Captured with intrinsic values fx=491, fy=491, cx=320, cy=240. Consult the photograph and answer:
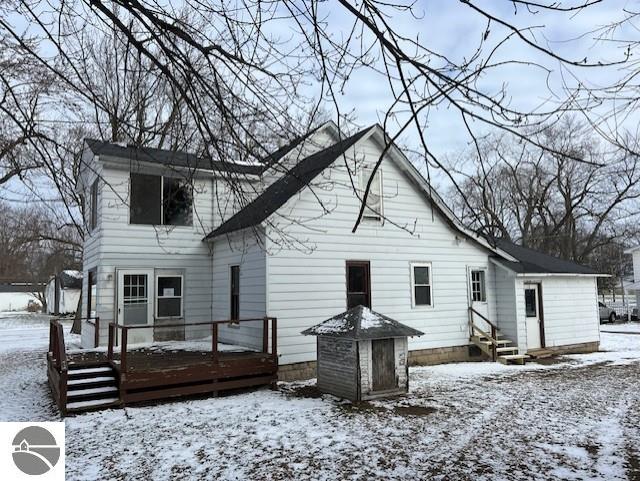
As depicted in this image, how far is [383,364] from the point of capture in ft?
30.8

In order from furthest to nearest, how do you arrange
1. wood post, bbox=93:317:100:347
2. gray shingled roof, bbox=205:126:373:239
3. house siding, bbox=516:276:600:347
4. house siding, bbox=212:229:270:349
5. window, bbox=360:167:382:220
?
house siding, bbox=516:276:600:347
window, bbox=360:167:382:220
wood post, bbox=93:317:100:347
house siding, bbox=212:229:270:349
gray shingled roof, bbox=205:126:373:239

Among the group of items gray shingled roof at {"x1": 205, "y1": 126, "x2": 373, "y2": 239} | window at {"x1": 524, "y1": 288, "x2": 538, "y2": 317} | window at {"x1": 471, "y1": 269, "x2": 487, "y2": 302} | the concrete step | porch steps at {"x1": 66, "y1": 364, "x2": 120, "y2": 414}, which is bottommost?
the concrete step

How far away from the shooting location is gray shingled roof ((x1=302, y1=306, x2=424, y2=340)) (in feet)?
30.0

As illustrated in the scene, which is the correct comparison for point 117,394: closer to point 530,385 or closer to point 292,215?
point 292,215

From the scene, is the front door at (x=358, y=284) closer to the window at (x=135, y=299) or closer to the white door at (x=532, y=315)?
the window at (x=135, y=299)

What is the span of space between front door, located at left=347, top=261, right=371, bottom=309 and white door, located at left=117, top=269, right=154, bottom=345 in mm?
5142

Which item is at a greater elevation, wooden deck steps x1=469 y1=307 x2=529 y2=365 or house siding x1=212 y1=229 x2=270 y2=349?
house siding x1=212 y1=229 x2=270 y2=349

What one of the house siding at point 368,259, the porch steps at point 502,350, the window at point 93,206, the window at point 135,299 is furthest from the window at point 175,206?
the porch steps at point 502,350

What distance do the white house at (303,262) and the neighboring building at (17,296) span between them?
43.8 m

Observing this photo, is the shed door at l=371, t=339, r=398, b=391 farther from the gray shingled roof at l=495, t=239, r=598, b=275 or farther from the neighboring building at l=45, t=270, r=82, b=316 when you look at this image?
the neighboring building at l=45, t=270, r=82, b=316

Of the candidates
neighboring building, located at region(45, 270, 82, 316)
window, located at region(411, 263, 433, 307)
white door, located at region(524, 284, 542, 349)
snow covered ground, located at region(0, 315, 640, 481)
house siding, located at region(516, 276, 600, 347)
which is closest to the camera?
snow covered ground, located at region(0, 315, 640, 481)

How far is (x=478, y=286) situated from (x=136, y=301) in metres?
9.74

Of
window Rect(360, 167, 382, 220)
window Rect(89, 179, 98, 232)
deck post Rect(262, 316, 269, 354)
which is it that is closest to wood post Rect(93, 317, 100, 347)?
window Rect(89, 179, 98, 232)

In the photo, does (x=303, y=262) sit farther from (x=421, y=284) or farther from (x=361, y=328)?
(x=421, y=284)
